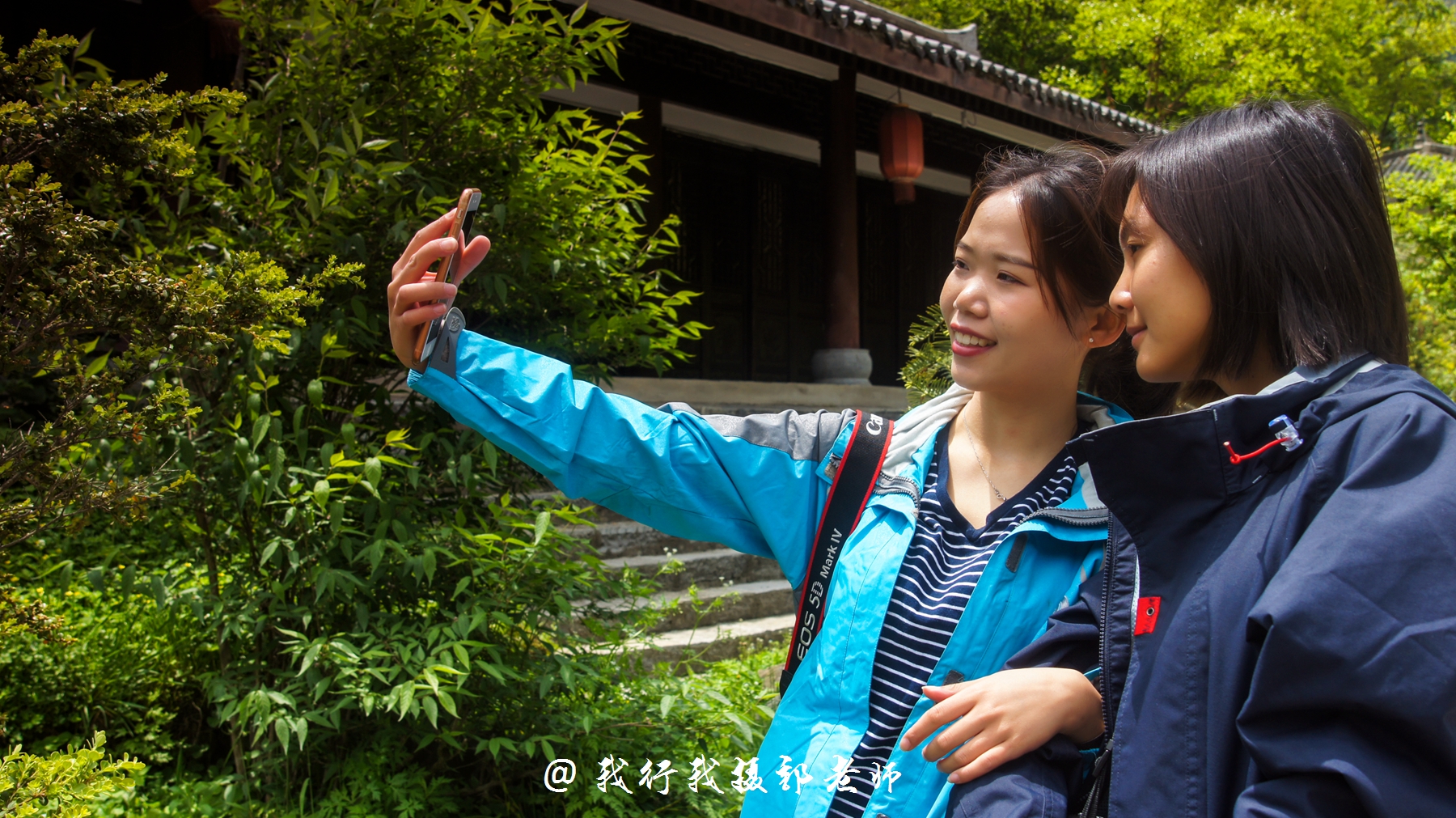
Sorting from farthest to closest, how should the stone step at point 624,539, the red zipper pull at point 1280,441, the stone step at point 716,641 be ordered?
the stone step at point 624,539, the stone step at point 716,641, the red zipper pull at point 1280,441

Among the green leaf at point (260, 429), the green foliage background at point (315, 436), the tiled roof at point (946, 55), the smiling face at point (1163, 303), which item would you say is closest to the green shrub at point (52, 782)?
the green foliage background at point (315, 436)

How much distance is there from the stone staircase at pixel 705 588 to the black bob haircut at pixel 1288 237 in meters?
3.13

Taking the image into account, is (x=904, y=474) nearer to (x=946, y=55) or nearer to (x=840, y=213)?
(x=946, y=55)

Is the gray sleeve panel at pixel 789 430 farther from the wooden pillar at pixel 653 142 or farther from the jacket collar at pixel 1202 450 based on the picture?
the wooden pillar at pixel 653 142

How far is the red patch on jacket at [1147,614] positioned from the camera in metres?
0.88

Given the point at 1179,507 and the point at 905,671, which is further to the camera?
the point at 905,671

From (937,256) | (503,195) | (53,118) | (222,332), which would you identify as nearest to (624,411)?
(222,332)

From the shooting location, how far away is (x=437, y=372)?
124cm

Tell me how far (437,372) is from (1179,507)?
0.93 m

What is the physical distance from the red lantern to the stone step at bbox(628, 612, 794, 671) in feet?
15.1

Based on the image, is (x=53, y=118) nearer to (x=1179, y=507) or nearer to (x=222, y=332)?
(x=222, y=332)

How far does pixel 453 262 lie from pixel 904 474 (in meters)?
0.71

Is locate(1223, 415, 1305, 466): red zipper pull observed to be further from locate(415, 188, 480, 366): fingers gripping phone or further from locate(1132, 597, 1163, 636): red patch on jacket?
locate(415, 188, 480, 366): fingers gripping phone

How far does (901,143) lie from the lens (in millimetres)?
7598
